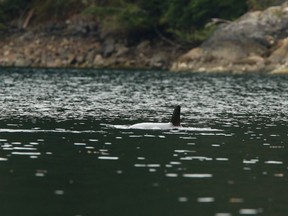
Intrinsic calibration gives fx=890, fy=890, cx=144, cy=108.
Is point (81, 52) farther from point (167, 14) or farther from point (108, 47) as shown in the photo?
point (167, 14)

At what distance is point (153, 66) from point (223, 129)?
105791 mm

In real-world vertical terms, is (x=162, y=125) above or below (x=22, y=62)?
above

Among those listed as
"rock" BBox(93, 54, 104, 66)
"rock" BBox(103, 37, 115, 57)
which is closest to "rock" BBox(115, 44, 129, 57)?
"rock" BBox(103, 37, 115, 57)

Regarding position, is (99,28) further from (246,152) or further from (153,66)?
(246,152)

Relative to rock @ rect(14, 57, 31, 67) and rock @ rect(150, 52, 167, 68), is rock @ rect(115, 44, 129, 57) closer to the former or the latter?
rock @ rect(150, 52, 167, 68)

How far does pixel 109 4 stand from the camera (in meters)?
168

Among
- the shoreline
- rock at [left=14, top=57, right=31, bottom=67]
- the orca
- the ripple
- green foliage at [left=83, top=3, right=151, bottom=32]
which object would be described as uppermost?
green foliage at [left=83, top=3, right=151, bottom=32]

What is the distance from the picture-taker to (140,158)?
37.5 m

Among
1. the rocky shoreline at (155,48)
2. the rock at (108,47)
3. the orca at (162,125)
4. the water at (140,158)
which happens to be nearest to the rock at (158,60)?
the rocky shoreline at (155,48)

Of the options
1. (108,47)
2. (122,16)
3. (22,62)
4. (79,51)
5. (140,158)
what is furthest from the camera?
(22,62)

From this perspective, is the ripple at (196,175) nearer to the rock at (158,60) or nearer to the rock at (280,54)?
the rock at (280,54)

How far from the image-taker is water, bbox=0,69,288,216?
2734 centimetres

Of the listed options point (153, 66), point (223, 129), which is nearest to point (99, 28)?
point (153, 66)

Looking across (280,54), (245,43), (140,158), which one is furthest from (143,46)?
(140,158)
